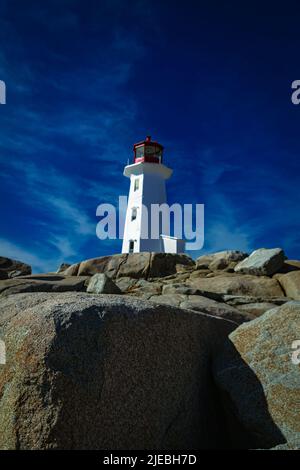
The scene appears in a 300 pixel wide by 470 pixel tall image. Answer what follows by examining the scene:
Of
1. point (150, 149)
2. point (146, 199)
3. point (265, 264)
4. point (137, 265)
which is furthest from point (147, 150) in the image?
point (265, 264)

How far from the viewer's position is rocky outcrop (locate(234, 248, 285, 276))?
14.9 metres

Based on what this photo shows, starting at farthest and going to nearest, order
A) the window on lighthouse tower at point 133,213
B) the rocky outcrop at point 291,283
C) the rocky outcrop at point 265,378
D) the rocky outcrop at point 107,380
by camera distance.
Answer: the window on lighthouse tower at point 133,213 < the rocky outcrop at point 291,283 < the rocky outcrop at point 265,378 < the rocky outcrop at point 107,380

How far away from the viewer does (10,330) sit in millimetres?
3629

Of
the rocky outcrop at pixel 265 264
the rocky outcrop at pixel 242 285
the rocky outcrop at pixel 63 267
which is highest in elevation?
the rocky outcrop at pixel 63 267

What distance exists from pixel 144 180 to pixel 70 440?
32.2m

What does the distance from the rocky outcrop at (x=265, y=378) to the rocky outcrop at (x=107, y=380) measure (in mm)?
363

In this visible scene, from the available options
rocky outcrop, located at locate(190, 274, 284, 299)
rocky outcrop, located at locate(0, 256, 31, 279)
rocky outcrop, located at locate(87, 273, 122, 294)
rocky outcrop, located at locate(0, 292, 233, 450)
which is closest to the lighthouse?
rocky outcrop, located at locate(0, 256, 31, 279)

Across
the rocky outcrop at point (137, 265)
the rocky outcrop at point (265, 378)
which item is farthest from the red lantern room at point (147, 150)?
the rocky outcrop at point (265, 378)

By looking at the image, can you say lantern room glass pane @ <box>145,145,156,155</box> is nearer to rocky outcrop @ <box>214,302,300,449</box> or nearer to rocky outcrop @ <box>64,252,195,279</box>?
rocky outcrop @ <box>64,252,195,279</box>

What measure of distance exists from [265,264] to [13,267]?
12.1m

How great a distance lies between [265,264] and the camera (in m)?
14.9

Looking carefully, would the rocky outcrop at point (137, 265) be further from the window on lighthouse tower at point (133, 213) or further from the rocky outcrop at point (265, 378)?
the rocky outcrop at point (265, 378)

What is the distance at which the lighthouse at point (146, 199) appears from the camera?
3078 cm
